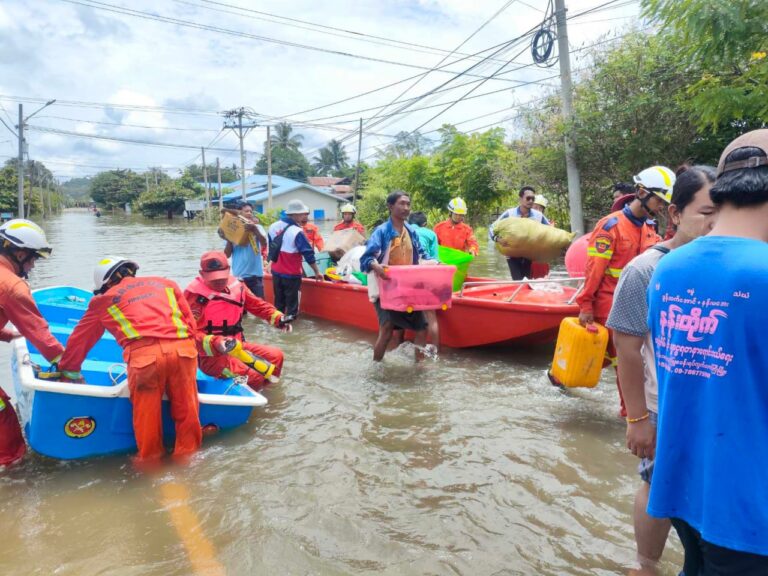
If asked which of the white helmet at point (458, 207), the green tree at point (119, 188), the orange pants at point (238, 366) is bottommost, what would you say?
the orange pants at point (238, 366)

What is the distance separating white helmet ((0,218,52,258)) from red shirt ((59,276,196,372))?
569 millimetres

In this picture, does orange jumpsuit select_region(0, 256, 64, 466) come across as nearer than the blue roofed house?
Yes

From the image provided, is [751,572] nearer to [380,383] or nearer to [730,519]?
[730,519]

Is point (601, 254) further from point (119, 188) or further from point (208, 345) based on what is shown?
point (119, 188)

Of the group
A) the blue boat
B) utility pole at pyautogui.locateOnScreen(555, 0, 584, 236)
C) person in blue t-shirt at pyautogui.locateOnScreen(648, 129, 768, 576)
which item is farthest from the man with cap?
person in blue t-shirt at pyautogui.locateOnScreen(648, 129, 768, 576)

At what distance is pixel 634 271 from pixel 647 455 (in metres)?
0.69

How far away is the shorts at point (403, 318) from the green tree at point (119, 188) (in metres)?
82.1

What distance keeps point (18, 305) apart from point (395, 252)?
10.5 ft

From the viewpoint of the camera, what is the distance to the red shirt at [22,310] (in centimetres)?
363

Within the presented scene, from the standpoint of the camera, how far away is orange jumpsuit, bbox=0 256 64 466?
3637 mm

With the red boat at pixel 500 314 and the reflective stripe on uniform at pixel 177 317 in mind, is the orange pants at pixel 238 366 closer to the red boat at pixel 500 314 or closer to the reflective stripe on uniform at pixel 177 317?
the reflective stripe on uniform at pixel 177 317

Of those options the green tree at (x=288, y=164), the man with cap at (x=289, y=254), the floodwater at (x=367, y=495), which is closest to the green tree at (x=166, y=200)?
the green tree at (x=288, y=164)

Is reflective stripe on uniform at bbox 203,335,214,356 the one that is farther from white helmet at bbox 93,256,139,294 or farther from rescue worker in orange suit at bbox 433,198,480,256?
rescue worker in orange suit at bbox 433,198,480,256

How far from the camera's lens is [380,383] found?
18.5 feet
